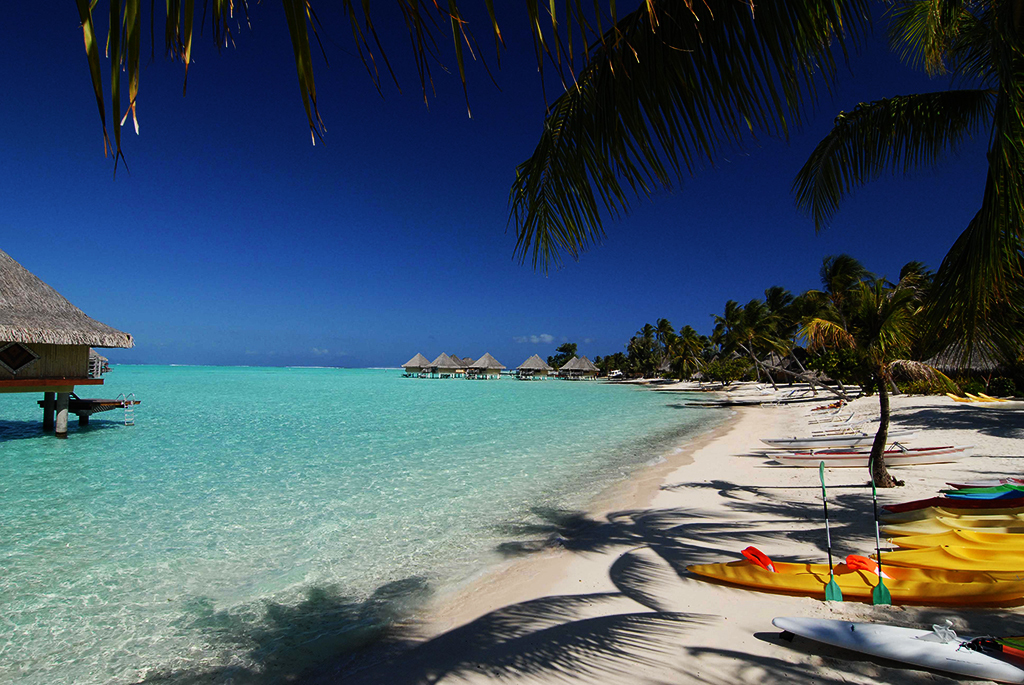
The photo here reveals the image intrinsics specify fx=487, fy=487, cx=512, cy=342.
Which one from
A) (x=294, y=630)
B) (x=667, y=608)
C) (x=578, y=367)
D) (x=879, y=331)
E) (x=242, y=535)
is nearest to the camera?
(x=667, y=608)

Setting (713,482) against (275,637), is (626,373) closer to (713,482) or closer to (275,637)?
(713,482)

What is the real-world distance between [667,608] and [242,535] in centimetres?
510

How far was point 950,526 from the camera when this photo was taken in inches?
160

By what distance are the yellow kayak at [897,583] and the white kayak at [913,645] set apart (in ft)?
1.59

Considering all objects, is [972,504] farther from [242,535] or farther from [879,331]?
[242,535]

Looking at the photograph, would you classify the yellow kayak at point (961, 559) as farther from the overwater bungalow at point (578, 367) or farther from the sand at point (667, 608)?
the overwater bungalow at point (578, 367)

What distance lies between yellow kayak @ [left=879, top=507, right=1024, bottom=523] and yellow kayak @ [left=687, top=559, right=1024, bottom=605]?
1.42 m

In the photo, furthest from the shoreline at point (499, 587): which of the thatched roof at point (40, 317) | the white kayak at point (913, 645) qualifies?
the thatched roof at point (40, 317)

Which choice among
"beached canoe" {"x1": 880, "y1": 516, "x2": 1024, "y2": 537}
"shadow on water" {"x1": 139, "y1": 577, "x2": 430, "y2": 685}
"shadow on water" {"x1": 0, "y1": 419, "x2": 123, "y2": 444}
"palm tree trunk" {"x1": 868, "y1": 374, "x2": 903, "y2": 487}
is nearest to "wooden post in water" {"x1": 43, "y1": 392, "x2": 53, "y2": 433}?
"shadow on water" {"x1": 0, "y1": 419, "x2": 123, "y2": 444}

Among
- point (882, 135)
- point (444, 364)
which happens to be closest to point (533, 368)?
point (444, 364)

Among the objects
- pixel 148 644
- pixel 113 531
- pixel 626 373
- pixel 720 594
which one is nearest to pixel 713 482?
pixel 720 594

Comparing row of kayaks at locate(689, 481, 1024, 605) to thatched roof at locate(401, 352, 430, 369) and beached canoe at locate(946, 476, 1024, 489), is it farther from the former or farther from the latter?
thatched roof at locate(401, 352, 430, 369)

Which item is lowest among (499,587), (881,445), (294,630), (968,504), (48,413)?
(294,630)

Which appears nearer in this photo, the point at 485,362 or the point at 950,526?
the point at 950,526
